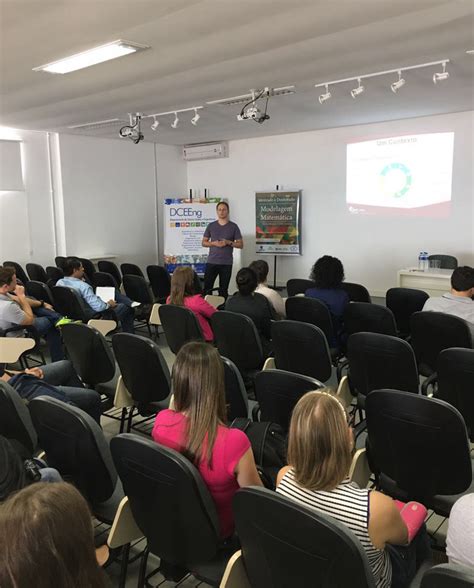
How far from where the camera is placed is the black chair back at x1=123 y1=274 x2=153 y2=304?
6348 millimetres

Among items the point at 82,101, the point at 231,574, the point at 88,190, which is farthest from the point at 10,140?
the point at 231,574

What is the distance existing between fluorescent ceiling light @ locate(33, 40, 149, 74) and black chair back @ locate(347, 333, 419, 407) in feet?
9.24

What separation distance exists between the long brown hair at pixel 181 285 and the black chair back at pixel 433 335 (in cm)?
194

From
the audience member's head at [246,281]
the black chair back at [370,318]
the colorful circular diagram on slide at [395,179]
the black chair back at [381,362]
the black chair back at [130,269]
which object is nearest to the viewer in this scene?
the black chair back at [381,362]

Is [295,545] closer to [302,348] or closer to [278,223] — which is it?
[302,348]

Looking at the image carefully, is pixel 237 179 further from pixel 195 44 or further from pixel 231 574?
pixel 231 574

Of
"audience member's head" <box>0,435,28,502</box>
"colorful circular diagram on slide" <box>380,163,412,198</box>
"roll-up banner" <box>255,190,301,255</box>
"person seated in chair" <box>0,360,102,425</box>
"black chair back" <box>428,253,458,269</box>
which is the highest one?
"colorful circular diagram on slide" <box>380,163,412,198</box>

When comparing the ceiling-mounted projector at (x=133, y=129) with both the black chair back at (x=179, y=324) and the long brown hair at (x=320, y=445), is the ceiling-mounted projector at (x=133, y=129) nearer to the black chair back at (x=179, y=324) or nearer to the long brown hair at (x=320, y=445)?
the black chair back at (x=179, y=324)

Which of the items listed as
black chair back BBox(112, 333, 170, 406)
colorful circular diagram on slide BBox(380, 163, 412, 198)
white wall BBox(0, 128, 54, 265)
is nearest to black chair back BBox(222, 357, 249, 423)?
black chair back BBox(112, 333, 170, 406)

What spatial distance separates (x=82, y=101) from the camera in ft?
20.1

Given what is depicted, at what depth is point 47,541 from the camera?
897 millimetres

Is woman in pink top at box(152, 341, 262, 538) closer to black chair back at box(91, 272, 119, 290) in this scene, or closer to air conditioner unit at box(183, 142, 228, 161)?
black chair back at box(91, 272, 119, 290)

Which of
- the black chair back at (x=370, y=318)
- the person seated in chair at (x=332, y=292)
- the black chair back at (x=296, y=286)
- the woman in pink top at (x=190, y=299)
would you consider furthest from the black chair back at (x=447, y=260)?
the woman in pink top at (x=190, y=299)

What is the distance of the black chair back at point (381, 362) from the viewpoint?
9.68 ft
